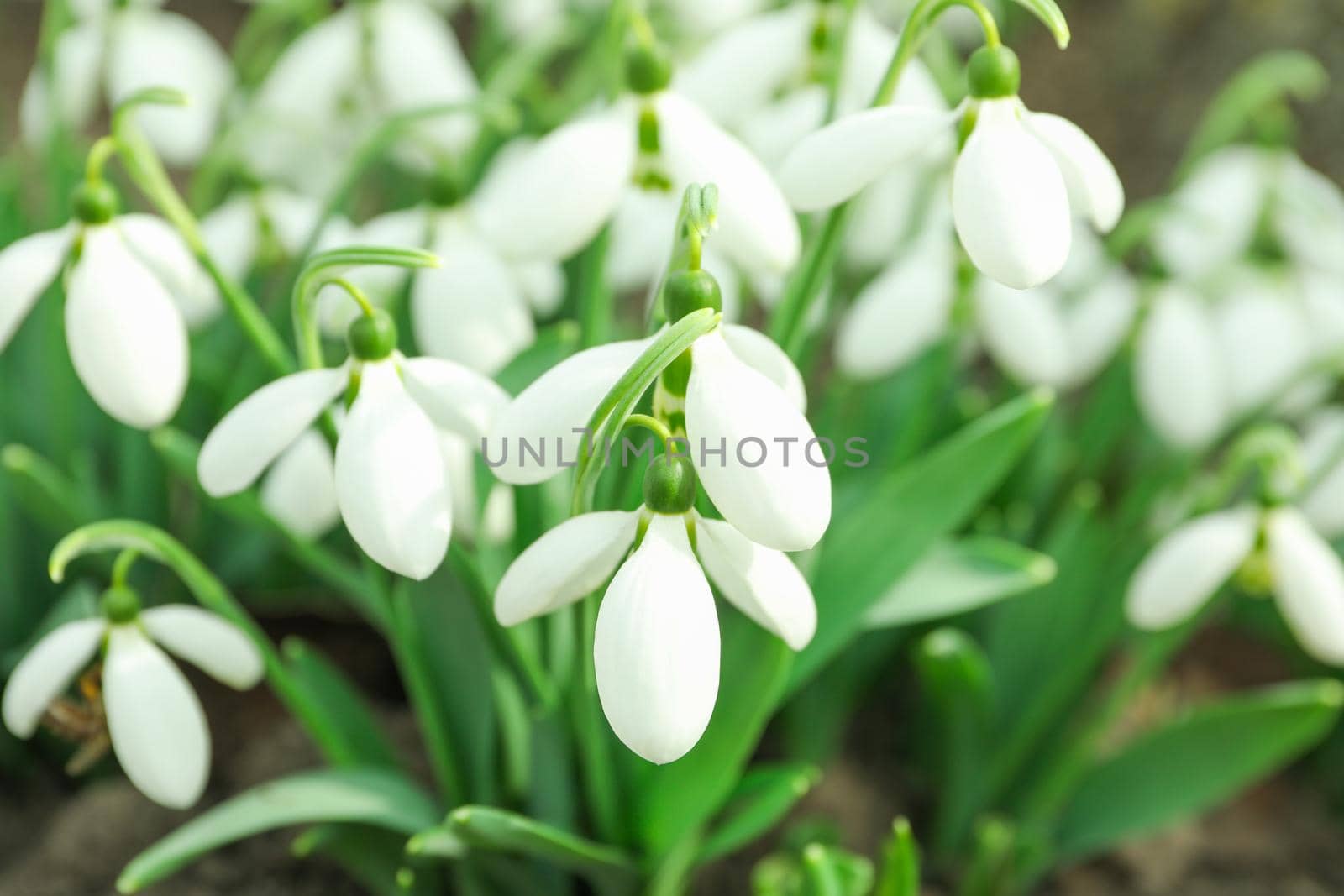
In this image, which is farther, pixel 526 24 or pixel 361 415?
pixel 526 24

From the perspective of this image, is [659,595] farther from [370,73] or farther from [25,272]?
[370,73]

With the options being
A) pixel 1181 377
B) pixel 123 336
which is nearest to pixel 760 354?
pixel 123 336

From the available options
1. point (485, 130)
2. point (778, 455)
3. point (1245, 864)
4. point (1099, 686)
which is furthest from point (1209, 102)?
point (778, 455)

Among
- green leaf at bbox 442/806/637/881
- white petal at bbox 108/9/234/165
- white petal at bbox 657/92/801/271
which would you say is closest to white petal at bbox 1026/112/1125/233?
white petal at bbox 657/92/801/271

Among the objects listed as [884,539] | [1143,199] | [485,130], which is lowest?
[1143,199]

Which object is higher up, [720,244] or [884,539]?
[720,244]

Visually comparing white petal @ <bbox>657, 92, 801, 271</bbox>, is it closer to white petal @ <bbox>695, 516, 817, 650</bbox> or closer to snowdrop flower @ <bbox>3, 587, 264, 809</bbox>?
white petal @ <bbox>695, 516, 817, 650</bbox>

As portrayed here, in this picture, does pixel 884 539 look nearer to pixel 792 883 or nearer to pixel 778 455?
pixel 792 883
